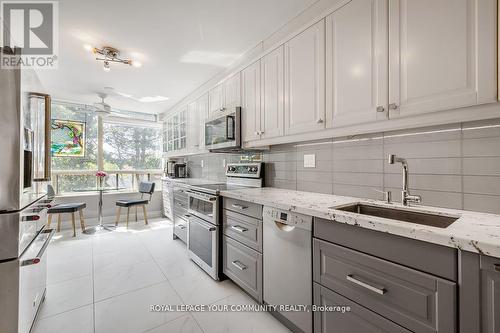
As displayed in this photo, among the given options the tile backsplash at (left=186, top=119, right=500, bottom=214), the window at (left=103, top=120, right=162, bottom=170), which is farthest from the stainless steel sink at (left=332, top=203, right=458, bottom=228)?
the window at (left=103, top=120, right=162, bottom=170)

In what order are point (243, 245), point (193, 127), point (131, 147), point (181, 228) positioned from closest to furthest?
point (243, 245) → point (181, 228) → point (193, 127) → point (131, 147)

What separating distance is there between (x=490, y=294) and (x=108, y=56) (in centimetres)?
344

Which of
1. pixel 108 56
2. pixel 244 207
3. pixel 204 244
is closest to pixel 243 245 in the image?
pixel 244 207

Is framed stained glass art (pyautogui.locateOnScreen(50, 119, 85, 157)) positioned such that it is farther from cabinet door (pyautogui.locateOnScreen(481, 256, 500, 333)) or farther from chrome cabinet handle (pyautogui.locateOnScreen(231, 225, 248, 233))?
cabinet door (pyautogui.locateOnScreen(481, 256, 500, 333))

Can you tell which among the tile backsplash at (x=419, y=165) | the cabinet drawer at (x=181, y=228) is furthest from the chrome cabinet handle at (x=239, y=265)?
the cabinet drawer at (x=181, y=228)

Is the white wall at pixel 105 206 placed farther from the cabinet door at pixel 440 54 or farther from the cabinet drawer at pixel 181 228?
the cabinet door at pixel 440 54

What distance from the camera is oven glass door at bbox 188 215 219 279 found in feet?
6.96

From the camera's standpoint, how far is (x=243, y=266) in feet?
6.04

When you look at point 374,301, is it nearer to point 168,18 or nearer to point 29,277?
point 29,277

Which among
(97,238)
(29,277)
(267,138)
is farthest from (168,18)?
(97,238)

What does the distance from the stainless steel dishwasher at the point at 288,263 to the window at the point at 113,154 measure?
3677mm

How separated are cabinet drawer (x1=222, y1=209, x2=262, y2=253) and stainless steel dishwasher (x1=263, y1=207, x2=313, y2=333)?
8 centimetres

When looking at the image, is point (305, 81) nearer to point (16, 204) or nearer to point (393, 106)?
point (393, 106)

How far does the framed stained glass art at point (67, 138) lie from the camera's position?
420 centimetres
